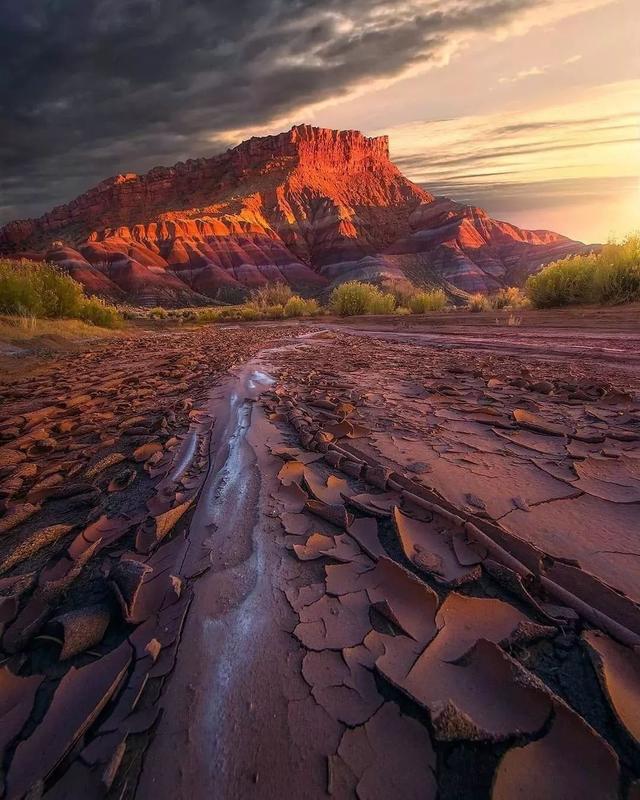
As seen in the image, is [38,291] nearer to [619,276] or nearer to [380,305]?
[380,305]

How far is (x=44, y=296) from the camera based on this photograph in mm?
11562

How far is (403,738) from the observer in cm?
88

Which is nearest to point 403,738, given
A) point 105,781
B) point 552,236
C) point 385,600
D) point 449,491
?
point 385,600

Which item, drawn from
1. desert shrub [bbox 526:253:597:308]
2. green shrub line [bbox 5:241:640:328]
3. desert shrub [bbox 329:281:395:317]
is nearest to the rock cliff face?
desert shrub [bbox 329:281:395:317]

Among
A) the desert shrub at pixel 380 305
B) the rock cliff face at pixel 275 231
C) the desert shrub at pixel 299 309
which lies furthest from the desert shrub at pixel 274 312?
the rock cliff face at pixel 275 231

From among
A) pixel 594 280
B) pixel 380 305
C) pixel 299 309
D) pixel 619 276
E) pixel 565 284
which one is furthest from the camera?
pixel 299 309

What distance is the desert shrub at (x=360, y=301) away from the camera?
55.7ft

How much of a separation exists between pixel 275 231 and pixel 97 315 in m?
75.1

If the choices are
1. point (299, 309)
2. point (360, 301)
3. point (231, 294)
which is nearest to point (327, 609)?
point (360, 301)

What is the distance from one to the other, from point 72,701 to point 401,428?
2.17 meters

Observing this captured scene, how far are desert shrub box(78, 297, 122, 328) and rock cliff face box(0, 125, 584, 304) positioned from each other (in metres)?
44.3

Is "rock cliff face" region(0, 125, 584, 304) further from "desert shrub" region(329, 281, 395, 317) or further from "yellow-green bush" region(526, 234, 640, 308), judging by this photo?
"yellow-green bush" region(526, 234, 640, 308)

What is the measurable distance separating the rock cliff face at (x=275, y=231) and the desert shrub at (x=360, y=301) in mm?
43617

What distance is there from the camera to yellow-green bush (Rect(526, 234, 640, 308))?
10.4 m
